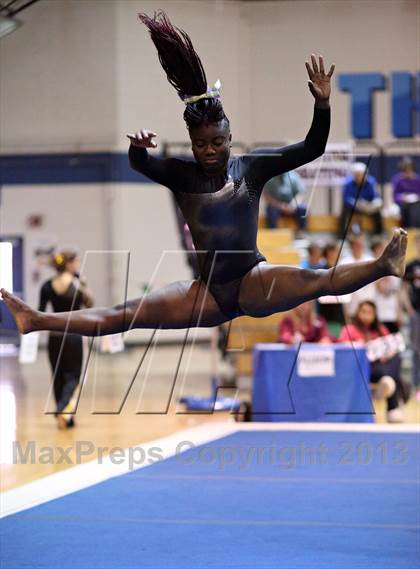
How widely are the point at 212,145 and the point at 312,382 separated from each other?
4782 mm

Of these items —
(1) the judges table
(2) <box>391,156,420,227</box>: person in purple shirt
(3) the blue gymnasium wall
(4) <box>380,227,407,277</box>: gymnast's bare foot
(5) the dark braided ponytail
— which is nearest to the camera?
(4) <box>380,227,407,277</box>: gymnast's bare foot

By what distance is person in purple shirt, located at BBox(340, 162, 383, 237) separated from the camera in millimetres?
8266

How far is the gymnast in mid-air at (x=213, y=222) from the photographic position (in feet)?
10.8

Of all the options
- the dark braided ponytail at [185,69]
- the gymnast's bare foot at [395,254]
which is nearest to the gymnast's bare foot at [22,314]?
the dark braided ponytail at [185,69]

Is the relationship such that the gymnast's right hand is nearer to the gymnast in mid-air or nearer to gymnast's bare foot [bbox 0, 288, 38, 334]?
the gymnast in mid-air

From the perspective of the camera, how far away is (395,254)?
10.4 ft

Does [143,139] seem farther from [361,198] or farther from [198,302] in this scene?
[361,198]

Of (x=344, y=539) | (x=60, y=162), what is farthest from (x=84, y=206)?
(x=344, y=539)

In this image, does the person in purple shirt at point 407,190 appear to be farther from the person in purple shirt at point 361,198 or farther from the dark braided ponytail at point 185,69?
the dark braided ponytail at point 185,69

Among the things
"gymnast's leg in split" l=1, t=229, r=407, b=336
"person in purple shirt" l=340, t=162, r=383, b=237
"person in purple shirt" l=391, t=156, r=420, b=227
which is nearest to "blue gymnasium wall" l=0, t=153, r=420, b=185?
"person in purple shirt" l=340, t=162, r=383, b=237

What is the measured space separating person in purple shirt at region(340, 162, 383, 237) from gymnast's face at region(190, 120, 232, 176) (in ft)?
14.7

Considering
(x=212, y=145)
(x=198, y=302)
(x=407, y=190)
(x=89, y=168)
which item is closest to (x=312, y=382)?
(x=407, y=190)

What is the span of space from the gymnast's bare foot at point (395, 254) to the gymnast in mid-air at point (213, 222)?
15mm

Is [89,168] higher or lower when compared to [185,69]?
lower
